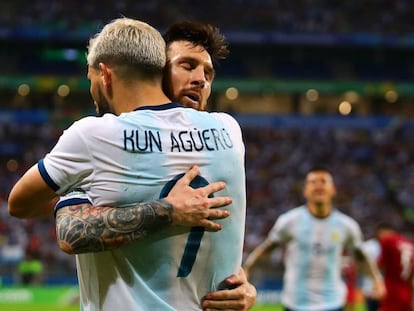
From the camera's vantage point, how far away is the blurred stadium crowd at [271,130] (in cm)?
3059

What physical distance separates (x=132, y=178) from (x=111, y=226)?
0.56 ft

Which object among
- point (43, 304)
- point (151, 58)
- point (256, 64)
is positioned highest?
point (256, 64)

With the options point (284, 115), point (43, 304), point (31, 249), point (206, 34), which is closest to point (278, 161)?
point (284, 115)

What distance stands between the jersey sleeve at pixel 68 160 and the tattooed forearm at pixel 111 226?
0.42 ft

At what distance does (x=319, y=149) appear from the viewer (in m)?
36.3

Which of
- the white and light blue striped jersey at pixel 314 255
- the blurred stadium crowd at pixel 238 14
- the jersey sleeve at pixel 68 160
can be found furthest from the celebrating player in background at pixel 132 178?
the blurred stadium crowd at pixel 238 14

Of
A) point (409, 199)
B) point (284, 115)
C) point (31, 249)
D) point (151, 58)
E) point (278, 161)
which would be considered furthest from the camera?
→ point (284, 115)

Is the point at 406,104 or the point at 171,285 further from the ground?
the point at 406,104

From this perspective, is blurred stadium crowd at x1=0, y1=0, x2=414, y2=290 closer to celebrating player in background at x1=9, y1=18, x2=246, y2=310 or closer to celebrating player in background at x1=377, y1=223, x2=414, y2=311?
celebrating player in background at x1=377, y1=223, x2=414, y2=311

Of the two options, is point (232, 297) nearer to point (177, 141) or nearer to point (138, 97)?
point (177, 141)

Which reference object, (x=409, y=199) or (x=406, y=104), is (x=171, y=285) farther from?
(x=406, y=104)

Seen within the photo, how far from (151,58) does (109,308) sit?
832 mm

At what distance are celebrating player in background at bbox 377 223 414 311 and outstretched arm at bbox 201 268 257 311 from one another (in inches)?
347

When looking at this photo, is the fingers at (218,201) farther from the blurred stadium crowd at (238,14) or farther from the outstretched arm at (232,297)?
the blurred stadium crowd at (238,14)
